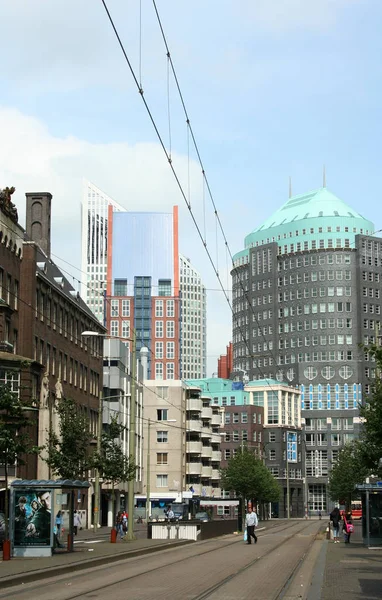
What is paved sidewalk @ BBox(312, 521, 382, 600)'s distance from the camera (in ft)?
68.7

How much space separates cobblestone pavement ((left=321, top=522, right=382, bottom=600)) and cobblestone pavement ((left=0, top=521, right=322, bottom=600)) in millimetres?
1090

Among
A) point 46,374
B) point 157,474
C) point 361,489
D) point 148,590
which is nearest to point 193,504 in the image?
point 46,374

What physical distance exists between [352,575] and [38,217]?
65954mm

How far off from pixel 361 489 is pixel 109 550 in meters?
10.7

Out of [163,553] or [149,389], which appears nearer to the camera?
[163,553]

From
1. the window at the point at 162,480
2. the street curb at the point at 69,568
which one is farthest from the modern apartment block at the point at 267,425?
the street curb at the point at 69,568

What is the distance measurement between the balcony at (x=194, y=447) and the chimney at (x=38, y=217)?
55.9 metres

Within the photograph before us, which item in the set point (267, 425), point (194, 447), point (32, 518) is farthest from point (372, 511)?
point (267, 425)

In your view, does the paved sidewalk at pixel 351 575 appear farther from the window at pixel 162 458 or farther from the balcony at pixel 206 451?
the balcony at pixel 206 451

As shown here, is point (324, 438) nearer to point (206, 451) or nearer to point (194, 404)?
point (206, 451)

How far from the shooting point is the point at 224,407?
183000 millimetres

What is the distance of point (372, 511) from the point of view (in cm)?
4306

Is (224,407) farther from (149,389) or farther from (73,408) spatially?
(73,408)

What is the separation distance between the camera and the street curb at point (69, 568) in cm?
2377
